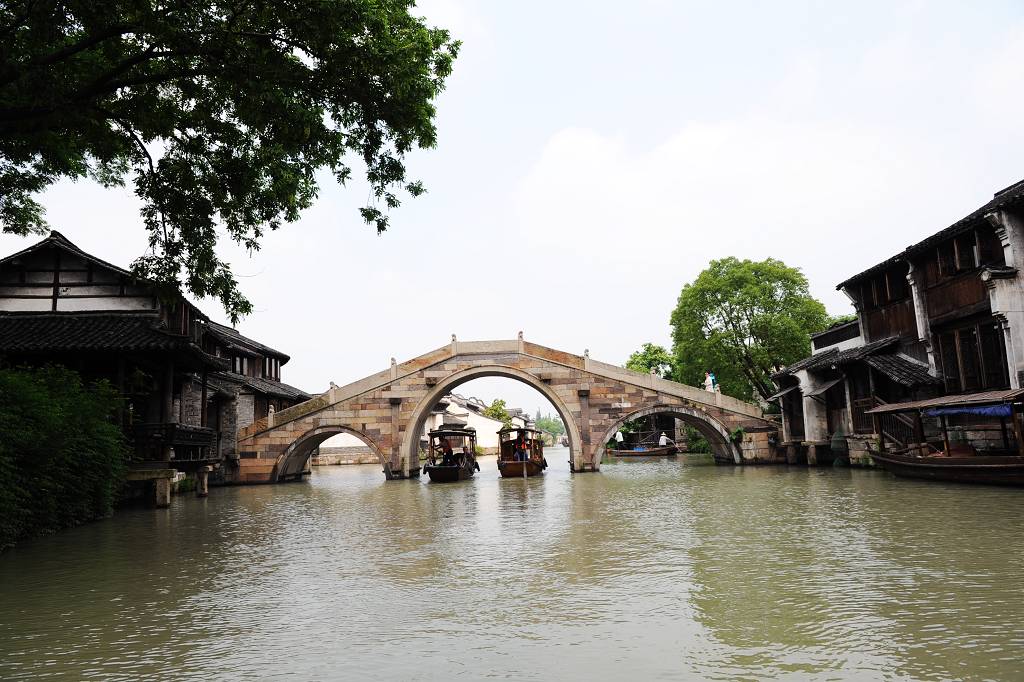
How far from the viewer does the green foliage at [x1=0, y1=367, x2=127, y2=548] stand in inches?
422

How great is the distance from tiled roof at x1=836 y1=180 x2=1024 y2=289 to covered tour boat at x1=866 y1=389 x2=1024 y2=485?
4452 millimetres

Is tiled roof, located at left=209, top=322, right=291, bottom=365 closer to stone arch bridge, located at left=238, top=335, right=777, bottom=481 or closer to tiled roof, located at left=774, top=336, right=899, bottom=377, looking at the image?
stone arch bridge, located at left=238, top=335, right=777, bottom=481

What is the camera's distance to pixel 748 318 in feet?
113

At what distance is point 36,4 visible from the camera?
8.64 metres

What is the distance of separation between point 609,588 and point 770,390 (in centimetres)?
3096

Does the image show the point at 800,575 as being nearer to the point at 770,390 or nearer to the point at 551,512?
the point at 551,512

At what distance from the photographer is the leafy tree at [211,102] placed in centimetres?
882

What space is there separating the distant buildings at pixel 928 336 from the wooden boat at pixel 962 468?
201 cm

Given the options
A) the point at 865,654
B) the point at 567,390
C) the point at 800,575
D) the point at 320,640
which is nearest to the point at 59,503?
the point at 320,640

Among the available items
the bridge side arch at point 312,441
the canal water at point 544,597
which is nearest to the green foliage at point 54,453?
the canal water at point 544,597

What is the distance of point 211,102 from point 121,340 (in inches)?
370

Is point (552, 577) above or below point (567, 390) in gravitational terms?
below

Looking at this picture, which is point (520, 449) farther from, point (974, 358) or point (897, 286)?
point (974, 358)

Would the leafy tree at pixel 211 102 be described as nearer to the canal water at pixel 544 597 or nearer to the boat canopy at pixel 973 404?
the canal water at pixel 544 597
